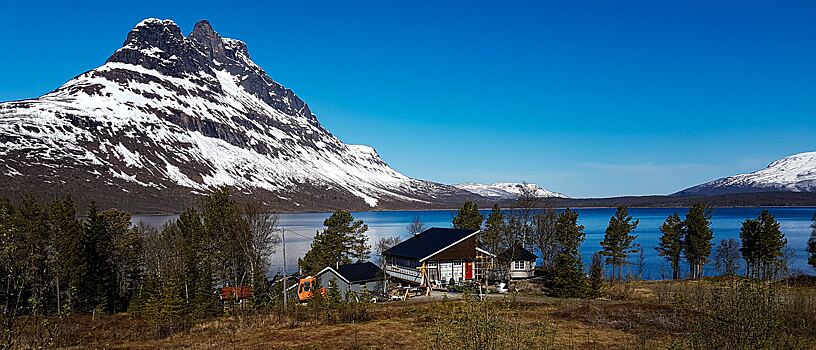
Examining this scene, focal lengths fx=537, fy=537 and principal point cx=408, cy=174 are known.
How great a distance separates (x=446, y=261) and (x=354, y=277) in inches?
333

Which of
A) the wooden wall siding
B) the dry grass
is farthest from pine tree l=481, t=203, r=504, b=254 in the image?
the dry grass

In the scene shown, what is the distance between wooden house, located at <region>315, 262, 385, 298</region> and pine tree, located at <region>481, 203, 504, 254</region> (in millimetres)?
14073

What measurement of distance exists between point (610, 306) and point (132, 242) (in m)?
43.3

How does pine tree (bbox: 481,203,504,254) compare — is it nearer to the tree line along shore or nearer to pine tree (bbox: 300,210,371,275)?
the tree line along shore

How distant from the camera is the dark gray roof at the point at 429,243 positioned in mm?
47375

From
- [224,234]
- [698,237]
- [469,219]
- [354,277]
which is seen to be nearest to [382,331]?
[354,277]

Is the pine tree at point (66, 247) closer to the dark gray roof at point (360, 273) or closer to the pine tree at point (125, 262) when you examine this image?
the pine tree at point (125, 262)

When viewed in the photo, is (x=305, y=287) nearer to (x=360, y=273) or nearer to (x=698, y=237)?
(x=360, y=273)

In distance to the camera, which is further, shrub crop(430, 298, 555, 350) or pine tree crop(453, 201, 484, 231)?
pine tree crop(453, 201, 484, 231)

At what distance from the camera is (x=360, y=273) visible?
147 ft

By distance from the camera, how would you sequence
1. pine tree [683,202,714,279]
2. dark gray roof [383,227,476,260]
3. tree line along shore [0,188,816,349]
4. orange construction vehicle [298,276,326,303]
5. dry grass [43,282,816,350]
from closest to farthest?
dry grass [43,282,816,350] → tree line along shore [0,188,816,349] → orange construction vehicle [298,276,326,303] → dark gray roof [383,227,476,260] → pine tree [683,202,714,279]

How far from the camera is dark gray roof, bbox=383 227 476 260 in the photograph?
47.4m

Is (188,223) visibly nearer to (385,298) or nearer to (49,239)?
(49,239)

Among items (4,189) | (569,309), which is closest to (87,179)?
(4,189)
